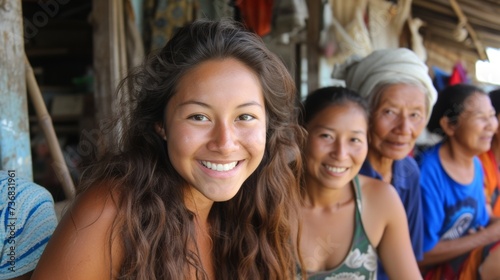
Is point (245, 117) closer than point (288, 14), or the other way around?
point (245, 117)

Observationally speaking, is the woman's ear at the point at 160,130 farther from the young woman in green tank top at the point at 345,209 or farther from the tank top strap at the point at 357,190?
the tank top strap at the point at 357,190

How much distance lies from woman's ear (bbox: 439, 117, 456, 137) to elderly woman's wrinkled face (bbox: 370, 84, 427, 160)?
35cm

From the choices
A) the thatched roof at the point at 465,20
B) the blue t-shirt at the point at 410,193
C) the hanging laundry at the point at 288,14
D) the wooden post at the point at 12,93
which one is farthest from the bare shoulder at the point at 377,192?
the thatched roof at the point at 465,20

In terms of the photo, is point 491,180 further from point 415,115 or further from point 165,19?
point 165,19

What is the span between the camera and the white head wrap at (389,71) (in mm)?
2537

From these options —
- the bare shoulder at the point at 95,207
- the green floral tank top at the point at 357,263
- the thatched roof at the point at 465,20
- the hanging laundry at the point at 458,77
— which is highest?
the thatched roof at the point at 465,20

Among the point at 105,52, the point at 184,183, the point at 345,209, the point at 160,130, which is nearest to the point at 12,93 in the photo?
the point at 160,130

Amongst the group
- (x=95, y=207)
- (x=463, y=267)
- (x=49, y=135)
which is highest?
(x=49, y=135)

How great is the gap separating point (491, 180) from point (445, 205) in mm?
635

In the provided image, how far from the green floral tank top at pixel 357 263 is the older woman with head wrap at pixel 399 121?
12.4 inches

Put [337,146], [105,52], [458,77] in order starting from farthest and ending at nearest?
[458,77] → [105,52] → [337,146]

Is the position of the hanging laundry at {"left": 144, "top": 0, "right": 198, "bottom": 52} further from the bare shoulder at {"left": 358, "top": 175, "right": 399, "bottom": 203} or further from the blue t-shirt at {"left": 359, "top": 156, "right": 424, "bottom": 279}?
the bare shoulder at {"left": 358, "top": 175, "right": 399, "bottom": 203}

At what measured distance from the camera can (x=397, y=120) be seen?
243 cm

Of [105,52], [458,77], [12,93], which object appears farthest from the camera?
[458,77]
